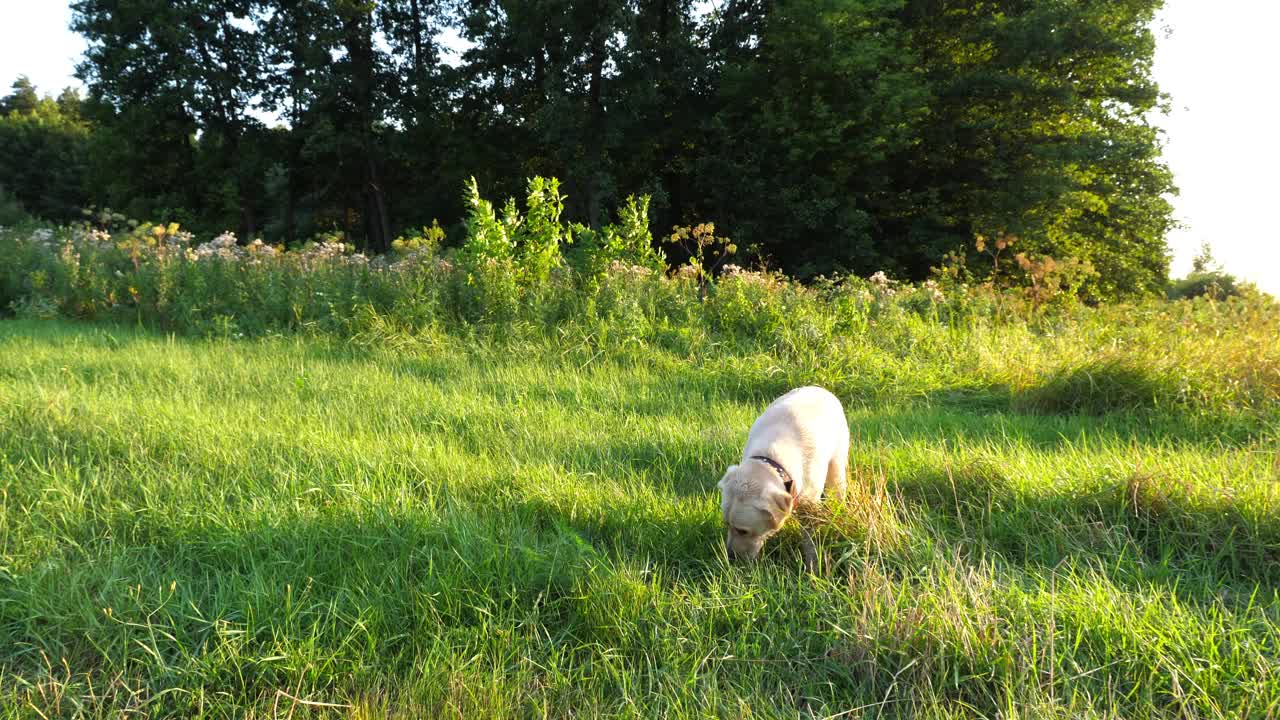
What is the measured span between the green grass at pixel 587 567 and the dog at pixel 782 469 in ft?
0.53

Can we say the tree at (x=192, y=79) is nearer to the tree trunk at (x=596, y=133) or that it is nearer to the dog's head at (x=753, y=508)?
the tree trunk at (x=596, y=133)

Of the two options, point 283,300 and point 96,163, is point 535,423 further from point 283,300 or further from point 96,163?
point 96,163

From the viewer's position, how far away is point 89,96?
2394 centimetres

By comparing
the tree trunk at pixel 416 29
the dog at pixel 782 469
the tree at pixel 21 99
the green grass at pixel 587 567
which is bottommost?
the green grass at pixel 587 567

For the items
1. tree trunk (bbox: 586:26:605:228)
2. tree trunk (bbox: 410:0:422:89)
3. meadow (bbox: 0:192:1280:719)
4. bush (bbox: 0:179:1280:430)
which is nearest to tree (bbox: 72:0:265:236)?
tree trunk (bbox: 410:0:422:89)

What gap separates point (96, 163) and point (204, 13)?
8.56 meters

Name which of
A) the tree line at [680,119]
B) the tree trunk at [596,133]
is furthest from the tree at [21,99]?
the tree trunk at [596,133]

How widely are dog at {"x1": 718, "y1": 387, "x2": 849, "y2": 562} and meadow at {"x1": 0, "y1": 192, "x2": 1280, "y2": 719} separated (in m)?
0.16

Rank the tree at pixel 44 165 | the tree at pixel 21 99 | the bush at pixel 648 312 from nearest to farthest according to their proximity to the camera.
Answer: the bush at pixel 648 312 → the tree at pixel 44 165 → the tree at pixel 21 99

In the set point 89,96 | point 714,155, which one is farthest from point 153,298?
point 89,96

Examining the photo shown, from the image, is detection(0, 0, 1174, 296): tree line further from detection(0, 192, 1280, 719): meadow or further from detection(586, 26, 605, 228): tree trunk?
detection(0, 192, 1280, 719): meadow

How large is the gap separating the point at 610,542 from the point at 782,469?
83 centimetres

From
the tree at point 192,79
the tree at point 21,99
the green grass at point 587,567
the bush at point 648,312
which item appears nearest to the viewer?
the green grass at point 587,567

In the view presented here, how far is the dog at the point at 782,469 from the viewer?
2553mm
